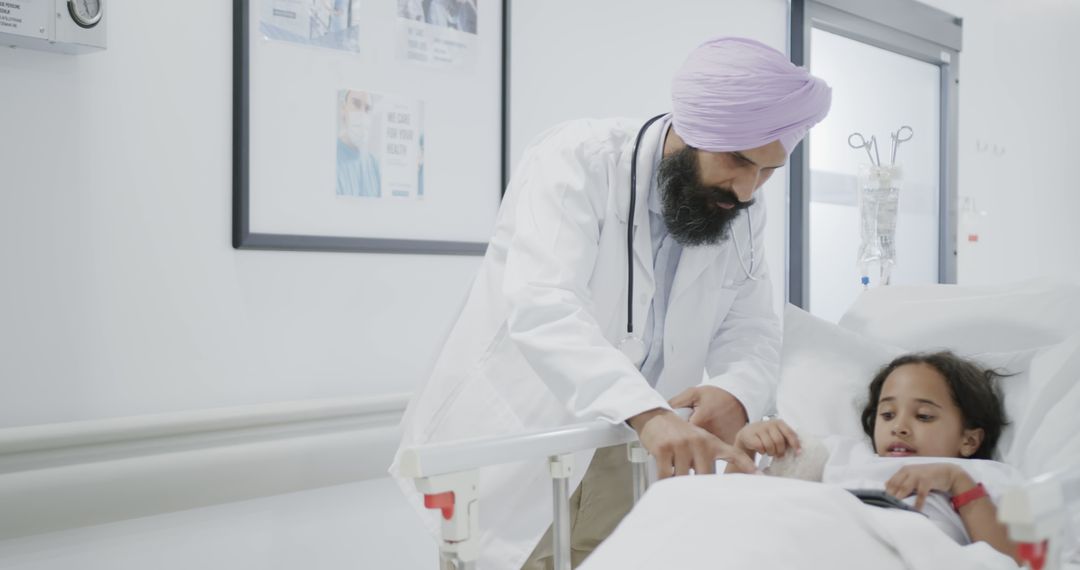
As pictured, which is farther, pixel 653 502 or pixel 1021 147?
pixel 1021 147

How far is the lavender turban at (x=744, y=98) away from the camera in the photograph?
61.1 inches

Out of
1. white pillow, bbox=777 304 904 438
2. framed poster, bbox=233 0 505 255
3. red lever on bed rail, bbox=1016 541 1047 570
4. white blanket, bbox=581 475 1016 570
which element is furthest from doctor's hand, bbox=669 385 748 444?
framed poster, bbox=233 0 505 255

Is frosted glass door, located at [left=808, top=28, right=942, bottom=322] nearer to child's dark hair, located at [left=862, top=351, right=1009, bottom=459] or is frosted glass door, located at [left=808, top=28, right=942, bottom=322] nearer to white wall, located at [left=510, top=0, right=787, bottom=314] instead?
white wall, located at [left=510, top=0, right=787, bottom=314]

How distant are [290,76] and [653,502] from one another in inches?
52.7

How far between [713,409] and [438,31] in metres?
1.20

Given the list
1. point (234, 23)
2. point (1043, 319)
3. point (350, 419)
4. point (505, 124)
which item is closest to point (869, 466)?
point (1043, 319)

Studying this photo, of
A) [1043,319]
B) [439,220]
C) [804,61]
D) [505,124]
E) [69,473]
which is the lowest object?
[69,473]

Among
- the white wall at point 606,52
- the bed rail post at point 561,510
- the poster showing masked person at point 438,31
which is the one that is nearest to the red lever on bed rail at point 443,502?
the bed rail post at point 561,510

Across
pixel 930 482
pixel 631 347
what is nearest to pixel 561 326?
pixel 631 347

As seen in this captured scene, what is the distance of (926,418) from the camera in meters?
1.67

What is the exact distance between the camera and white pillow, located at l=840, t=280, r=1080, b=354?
1.82 meters

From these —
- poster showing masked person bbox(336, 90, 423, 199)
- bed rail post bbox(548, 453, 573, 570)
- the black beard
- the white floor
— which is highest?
poster showing masked person bbox(336, 90, 423, 199)

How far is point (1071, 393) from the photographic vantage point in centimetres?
157

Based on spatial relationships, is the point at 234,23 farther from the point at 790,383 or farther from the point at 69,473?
the point at 790,383
